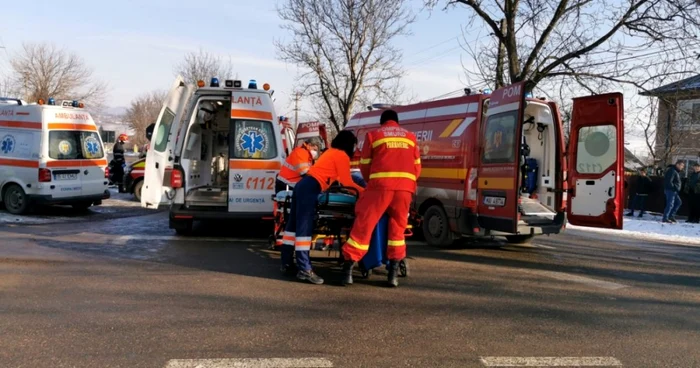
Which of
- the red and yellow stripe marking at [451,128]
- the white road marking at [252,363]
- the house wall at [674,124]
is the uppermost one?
the house wall at [674,124]

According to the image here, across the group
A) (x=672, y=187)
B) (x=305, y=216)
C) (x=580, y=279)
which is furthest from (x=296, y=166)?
(x=672, y=187)

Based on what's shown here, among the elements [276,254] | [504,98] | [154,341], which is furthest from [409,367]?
[504,98]

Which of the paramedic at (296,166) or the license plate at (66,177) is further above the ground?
the paramedic at (296,166)

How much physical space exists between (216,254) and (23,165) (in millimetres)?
6811

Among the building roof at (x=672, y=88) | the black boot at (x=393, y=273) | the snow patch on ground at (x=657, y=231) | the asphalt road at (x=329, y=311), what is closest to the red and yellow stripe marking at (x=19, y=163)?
the asphalt road at (x=329, y=311)

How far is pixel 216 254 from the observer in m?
Result: 7.80

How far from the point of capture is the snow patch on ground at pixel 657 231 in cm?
1170

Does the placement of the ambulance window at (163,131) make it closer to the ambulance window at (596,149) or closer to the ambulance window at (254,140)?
the ambulance window at (254,140)

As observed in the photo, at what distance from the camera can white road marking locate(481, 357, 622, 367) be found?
3891 mm

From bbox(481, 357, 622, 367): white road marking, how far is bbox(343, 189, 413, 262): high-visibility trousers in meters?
2.14

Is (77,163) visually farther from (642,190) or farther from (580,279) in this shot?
(642,190)

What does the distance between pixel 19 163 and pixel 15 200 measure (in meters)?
0.89

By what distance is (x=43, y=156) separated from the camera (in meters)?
11.6

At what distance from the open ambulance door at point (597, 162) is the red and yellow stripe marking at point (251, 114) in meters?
5.21
